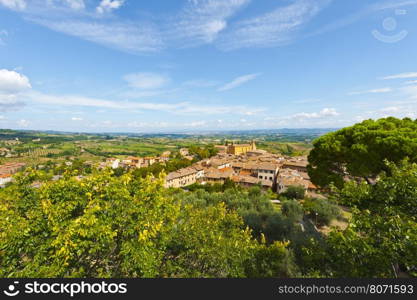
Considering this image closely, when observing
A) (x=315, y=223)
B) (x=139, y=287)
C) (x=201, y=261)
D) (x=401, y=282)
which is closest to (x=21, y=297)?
(x=139, y=287)

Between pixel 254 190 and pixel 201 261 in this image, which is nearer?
pixel 201 261

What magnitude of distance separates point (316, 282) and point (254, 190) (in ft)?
105

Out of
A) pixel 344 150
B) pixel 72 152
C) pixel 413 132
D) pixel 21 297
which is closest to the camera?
pixel 21 297

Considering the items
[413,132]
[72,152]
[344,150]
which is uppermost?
[413,132]

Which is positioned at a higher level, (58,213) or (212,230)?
(58,213)

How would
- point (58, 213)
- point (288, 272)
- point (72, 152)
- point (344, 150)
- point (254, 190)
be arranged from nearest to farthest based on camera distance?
1. point (58, 213)
2. point (288, 272)
3. point (344, 150)
4. point (254, 190)
5. point (72, 152)

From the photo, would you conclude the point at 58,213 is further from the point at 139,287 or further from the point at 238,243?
the point at 238,243

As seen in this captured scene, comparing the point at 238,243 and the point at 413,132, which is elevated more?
the point at 413,132

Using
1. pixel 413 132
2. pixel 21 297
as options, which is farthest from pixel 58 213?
pixel 413 132

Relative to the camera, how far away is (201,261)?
24.2ft

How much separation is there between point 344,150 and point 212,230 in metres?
11.1

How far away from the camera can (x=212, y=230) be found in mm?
7602

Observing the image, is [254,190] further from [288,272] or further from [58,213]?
[58,213]

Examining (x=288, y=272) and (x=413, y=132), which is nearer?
(x=413, y=132)
